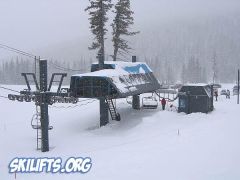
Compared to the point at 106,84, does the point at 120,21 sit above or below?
above

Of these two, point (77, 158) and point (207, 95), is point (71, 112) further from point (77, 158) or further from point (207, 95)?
point (77, 158)

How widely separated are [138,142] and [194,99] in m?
12.7

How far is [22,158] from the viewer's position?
27.9 metres

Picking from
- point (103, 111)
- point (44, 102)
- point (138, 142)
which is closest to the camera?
point (138, 142)

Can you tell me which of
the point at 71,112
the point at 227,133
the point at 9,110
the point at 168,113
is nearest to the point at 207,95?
the point at 168,113

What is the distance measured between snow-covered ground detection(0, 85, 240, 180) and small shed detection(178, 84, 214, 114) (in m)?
1.16

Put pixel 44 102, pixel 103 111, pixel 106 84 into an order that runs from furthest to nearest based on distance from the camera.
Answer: pixel 103 111 → pixel 106 84 → pixel 44 102

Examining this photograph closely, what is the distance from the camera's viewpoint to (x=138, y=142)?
93.2ft

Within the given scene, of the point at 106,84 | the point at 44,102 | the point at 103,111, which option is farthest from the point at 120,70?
the point at 44,102

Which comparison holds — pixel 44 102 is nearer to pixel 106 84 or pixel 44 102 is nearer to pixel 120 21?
pixel 106 84

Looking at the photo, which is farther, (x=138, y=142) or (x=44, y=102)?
(x=44, y=102)

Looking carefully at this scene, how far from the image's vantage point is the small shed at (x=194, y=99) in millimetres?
38688

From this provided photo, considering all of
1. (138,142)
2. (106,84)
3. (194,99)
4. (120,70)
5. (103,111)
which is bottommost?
(138,142)

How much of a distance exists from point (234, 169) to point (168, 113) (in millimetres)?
19070
